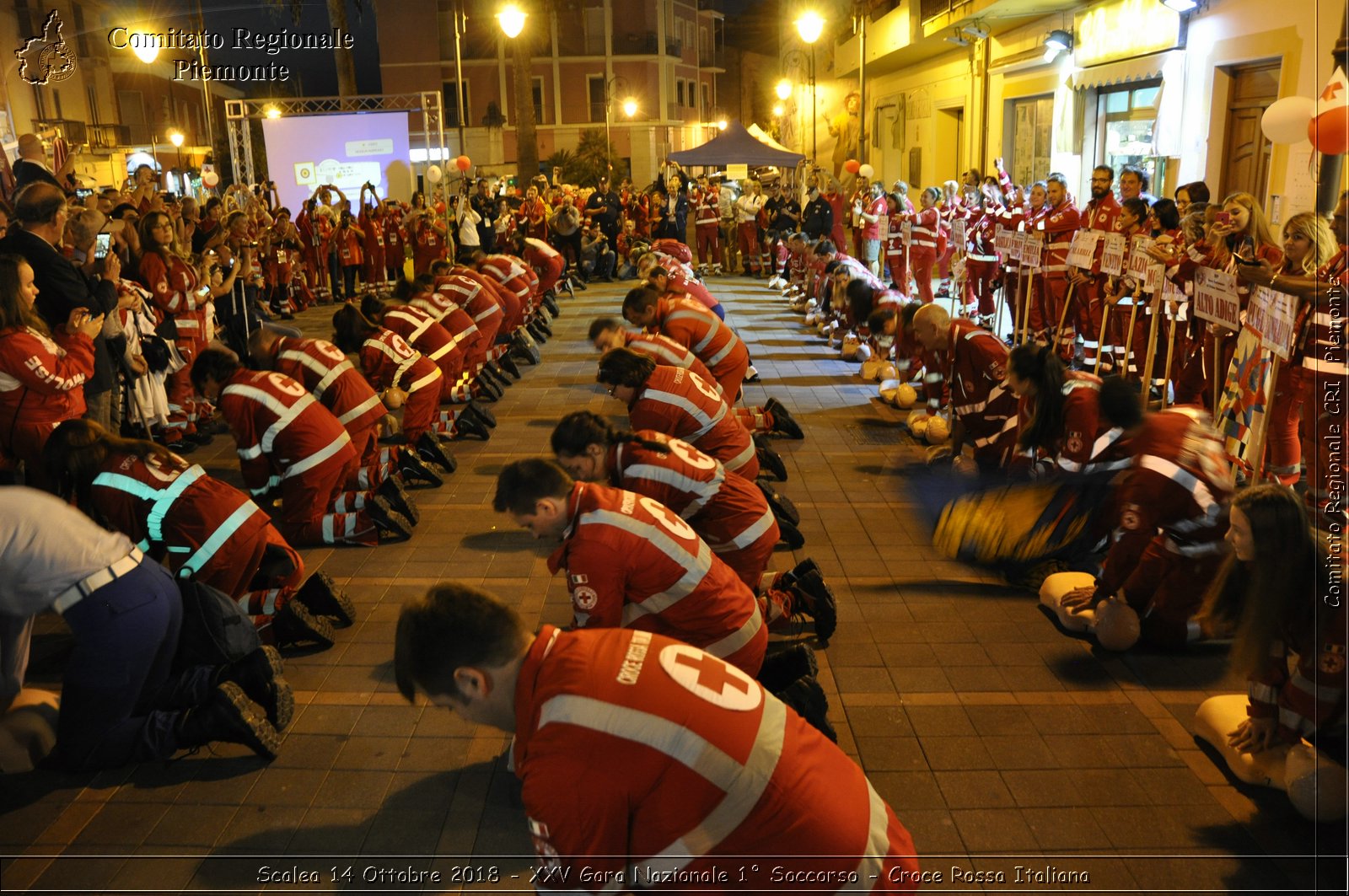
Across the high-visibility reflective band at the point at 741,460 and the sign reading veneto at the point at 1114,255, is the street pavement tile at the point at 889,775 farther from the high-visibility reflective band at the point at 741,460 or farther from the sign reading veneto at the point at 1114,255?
the sign reading veneto at the point at 1114,255

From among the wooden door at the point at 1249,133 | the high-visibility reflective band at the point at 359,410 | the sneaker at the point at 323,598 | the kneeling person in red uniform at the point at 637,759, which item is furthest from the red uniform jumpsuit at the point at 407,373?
the wooden door at the point at 1249,133

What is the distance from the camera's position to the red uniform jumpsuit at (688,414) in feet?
19.4

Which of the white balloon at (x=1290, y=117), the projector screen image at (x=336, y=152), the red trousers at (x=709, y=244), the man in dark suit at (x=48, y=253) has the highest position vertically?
the projector screen image at (x=336, y=152)

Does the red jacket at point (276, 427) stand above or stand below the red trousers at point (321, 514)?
above

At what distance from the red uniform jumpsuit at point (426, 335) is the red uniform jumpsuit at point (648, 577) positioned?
18.0 ft

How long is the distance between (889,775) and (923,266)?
43.0 ft

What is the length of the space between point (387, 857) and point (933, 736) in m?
2.21

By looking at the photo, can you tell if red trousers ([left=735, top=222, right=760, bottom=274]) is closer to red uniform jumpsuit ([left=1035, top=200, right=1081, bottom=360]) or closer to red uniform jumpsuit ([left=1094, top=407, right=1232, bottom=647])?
red uniform jumpsuit ([left=1035, top=200, right=1081, bottom=360])

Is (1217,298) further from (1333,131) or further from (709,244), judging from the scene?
(709,244)

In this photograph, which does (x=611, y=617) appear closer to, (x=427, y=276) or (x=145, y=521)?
(x=145, y=521)

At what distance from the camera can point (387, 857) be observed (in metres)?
3.67

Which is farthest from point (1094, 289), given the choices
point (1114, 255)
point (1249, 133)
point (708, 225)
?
point (708, 225)

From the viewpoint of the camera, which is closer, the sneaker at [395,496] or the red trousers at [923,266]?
the sneaker at [395,496]

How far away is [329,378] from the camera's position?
23.8 feet
